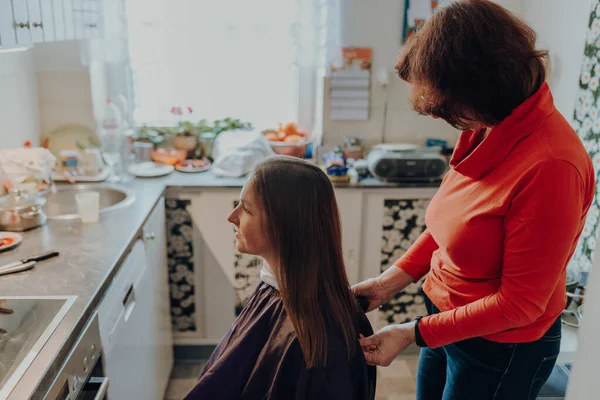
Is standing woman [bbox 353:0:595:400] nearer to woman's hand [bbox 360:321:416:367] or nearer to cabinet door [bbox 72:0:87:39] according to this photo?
woman's hand [bbox 360:321:416:367]

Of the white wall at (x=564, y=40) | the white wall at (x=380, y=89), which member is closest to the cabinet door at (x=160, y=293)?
the white wall at (x=380, y=89)

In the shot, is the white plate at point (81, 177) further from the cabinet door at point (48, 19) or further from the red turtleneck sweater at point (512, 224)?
the red turtleneck sweater at point (512, 224)

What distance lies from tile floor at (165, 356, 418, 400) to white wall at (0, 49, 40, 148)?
123 centimetres

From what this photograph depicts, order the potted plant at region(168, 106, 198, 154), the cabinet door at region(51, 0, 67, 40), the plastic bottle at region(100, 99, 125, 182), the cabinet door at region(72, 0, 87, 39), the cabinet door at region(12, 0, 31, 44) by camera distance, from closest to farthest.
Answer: the cabinet door at region(12, 0, 31, 44) → the cabinet door at region(51, 0, 67, 40) → the cabinet door at region(72, 0, 87, 39) → the plastic bottle at region(100, 99, 125, 182) → the potted plant at region(168, 106, 198, 154)

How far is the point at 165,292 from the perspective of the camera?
2535 millimetres

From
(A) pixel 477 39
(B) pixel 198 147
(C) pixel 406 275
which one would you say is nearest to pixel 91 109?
(B) pixel 198 147

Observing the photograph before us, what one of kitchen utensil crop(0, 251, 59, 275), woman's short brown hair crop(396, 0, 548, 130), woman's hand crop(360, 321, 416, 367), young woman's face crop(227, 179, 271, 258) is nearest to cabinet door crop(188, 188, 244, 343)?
kitchen utensil crop(0, 251, 59, 275)

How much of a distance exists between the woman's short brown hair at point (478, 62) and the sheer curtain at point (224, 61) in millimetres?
1658

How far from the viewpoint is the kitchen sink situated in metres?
2.33

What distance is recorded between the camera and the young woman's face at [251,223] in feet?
4.00

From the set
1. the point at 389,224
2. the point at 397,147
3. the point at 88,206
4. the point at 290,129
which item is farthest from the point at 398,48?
the point at 88,206

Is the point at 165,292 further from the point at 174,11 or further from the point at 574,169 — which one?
the point at 574,169

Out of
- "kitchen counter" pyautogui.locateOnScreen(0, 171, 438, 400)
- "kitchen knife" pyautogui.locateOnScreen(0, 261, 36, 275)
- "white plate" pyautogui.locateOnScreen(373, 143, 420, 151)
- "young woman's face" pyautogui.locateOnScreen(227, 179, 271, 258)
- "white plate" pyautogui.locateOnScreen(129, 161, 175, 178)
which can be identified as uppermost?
"young woman's face" pyautogui.locateOnScreen(227, 179, 271, 258)

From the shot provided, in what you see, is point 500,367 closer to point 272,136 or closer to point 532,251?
point 532,251
